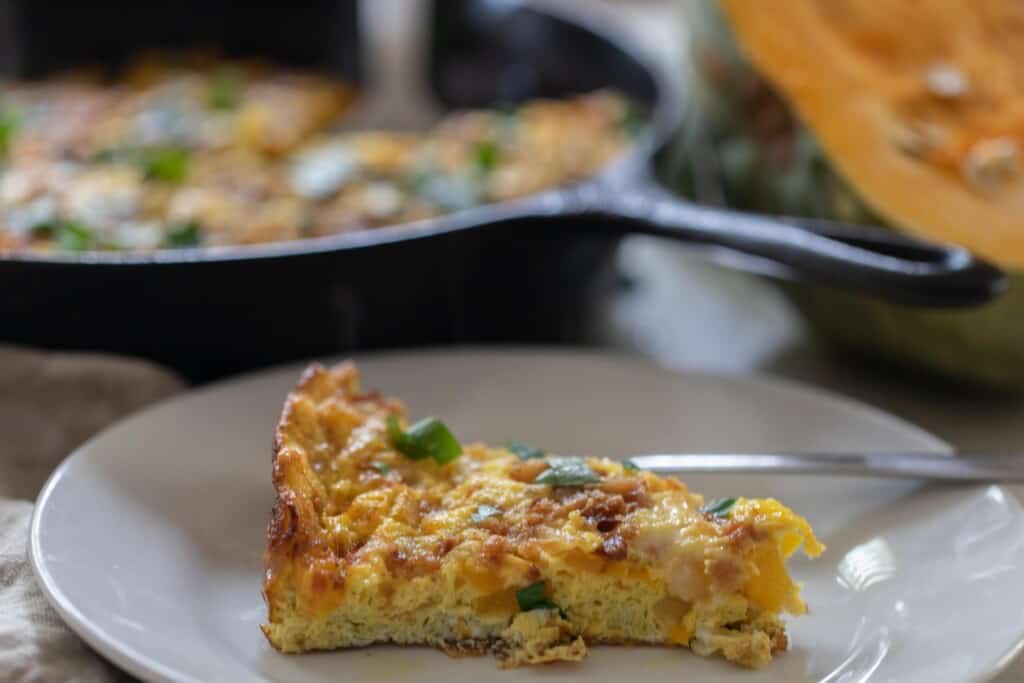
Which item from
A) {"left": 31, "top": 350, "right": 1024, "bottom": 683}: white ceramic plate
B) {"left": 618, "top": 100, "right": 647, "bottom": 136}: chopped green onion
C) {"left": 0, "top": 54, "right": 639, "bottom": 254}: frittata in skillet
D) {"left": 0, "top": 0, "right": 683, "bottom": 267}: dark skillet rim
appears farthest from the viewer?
{"left": 618, "top": 100, "right": 647, "bottom": 136}: chopped green onion

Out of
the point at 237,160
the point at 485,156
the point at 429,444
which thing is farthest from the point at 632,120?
the point at 429,444

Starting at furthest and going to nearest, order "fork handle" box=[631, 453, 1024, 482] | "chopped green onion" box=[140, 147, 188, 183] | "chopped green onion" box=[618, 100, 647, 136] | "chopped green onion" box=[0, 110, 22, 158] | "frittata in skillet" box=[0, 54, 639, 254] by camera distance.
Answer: "chopped green onion" box=[618, 100, 647, 136]
"chopped green onion" box=[0, 110, 22, 158]
"chopped green onion" box=[140, 147, 188, 183]
"frittata in skillet" box=[0, 54, 639, 254]
"fork handle" box=[631, 453, 1024, 482]

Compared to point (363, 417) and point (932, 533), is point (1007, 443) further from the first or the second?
point (363, 417)

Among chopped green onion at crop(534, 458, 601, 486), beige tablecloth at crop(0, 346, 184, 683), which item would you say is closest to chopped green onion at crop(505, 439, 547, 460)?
chopped green onion at crop(534, 458, 601, 486)

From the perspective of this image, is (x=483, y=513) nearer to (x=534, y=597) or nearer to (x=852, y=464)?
(x=534, y=597)

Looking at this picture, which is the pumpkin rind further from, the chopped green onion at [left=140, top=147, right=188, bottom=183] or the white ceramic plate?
the chopped green onion at [left=140, top=147, right=188, bottom=183]

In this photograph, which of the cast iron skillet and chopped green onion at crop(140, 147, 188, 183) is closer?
the cast iron skillet
